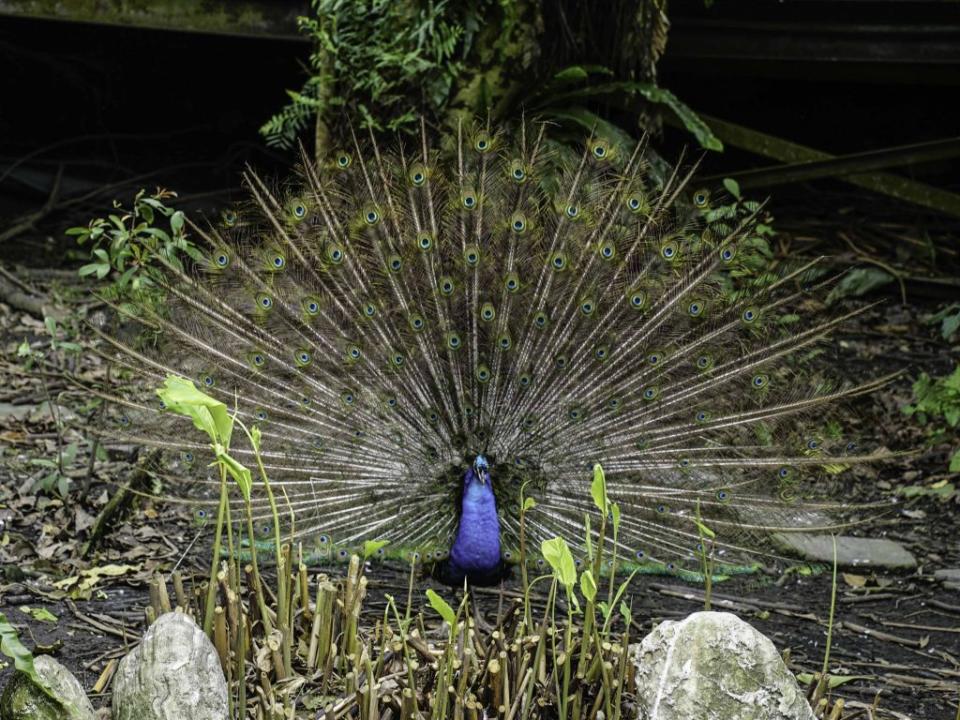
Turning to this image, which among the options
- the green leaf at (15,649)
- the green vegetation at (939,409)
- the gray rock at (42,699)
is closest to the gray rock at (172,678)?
the gray rock at (42,699)

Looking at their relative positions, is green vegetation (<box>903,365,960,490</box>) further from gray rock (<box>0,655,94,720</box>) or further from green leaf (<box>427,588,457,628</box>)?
gray rock (<box>0,655,94,720</box>)

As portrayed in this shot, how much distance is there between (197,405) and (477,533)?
198cm

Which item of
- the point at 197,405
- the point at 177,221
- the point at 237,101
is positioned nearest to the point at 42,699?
the point at 197,405

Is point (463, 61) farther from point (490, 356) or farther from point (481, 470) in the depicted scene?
point (481, 470)

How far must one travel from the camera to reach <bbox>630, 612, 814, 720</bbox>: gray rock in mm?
2980

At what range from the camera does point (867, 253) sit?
8.16 metres

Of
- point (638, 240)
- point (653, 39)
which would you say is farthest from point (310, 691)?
point (653, 39)

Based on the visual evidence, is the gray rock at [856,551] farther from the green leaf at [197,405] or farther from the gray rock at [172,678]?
the green leaf at [197,405]

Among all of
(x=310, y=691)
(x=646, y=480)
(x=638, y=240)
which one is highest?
(x=638, y=240)

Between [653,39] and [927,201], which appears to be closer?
[653,39]

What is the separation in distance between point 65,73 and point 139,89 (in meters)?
0.51

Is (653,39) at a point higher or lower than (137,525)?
higher

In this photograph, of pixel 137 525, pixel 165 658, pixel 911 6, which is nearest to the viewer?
pixel 165 658

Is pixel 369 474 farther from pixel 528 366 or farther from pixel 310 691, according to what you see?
pixel 310 691
